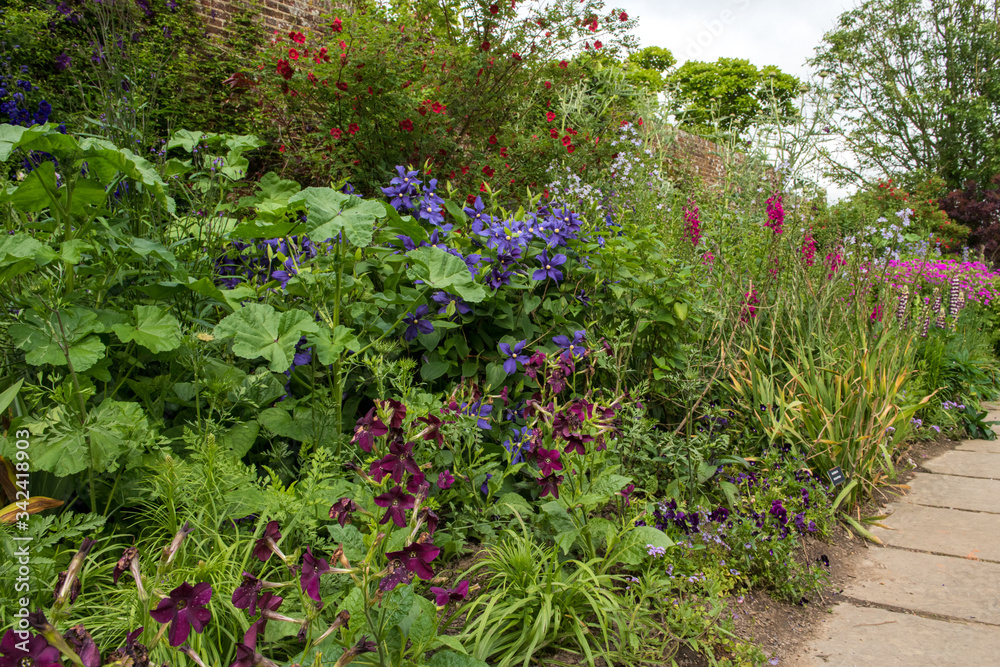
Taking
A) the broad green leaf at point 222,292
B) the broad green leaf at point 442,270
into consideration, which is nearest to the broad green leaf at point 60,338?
the broad green leaf at point 222,292

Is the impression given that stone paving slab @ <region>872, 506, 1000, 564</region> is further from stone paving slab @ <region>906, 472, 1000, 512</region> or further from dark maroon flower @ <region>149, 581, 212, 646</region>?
dark maroon flower @ <region>149, 581, 212, 646</region>

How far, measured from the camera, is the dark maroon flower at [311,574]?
34.6 inches

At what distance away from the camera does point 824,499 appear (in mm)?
2180

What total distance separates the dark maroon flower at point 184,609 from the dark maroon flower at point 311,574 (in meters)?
0.15

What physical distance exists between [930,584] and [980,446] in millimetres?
2137

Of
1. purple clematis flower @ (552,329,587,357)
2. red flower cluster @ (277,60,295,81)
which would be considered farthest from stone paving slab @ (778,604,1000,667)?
red flower cluster @ (277,60,295,81)

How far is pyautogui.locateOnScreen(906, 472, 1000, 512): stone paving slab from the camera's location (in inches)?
98.5

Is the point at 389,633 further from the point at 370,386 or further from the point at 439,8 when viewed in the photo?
the point at 439,8

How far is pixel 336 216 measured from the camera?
1562 millimetres

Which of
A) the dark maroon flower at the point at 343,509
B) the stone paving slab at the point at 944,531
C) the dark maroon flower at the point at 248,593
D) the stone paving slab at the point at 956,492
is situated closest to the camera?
the dark maroon flower at the point at 248,593

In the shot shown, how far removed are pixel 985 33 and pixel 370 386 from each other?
19.5 m

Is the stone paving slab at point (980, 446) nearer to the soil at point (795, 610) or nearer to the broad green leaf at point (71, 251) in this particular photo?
the soil at point (795, 610)

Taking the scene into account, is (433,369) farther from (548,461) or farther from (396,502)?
(396,502)

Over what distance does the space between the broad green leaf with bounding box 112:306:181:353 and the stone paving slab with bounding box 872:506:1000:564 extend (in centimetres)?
257
